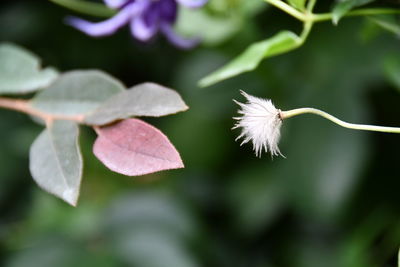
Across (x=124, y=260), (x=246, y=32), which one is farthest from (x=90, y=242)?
(x=246, y=32)

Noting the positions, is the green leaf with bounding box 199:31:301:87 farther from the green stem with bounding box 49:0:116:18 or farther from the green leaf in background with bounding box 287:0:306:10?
the green stem with bounding box 49:0:116:18

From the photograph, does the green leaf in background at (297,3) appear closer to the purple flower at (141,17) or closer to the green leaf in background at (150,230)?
the purple flower at (141,17)

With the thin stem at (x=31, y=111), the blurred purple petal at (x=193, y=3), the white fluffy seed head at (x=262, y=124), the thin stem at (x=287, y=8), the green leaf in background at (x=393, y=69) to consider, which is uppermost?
the thin stem at (x=287, y=8)

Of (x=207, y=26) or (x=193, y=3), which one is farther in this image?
(x=207, y=26)

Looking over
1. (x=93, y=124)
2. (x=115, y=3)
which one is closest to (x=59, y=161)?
(x=93, y=124)

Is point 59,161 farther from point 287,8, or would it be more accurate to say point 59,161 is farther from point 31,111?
point 287,8

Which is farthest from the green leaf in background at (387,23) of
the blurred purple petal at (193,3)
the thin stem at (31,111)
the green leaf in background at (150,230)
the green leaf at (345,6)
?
the green leaf in background at (150,230)

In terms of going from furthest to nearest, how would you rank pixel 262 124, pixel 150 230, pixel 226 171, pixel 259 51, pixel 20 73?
pixel 226 171 < pixel 150 230 < pixel 20 73 < pixel 259 51 < pixel 262 124

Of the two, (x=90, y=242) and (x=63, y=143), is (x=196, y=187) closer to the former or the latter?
(x=90, y=242)
